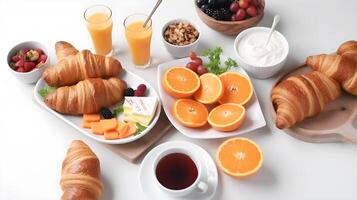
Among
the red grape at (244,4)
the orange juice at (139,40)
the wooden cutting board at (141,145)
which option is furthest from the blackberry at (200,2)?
the wooden cutting board at (141,145)

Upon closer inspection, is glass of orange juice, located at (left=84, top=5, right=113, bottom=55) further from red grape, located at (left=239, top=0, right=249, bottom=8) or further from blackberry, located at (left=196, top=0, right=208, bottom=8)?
red grape, located at (left=239, top=0, right=249, bottom=8)

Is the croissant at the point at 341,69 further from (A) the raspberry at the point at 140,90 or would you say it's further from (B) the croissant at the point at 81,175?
(B) the croissant at the point at 81,175

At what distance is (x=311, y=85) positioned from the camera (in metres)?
1.32

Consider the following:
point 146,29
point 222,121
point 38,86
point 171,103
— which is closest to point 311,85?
point 222,121

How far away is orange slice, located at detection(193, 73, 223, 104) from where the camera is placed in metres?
1.33

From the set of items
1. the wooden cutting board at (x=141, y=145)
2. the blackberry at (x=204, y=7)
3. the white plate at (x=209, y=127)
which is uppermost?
the blackberry at (x=204, y=7)

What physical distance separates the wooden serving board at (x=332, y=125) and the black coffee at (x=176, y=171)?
1.17ft

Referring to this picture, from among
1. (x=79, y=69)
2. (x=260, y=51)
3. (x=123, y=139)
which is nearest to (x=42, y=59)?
(x=79, y=69)

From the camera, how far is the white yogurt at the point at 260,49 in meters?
1.45

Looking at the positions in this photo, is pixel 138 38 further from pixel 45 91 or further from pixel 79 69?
pixel 45 91

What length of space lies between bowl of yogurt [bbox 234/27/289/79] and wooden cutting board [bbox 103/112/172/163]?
14.0 inches

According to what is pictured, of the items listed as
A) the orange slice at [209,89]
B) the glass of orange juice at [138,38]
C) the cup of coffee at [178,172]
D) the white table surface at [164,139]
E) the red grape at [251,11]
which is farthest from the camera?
the red grape at [251,11]

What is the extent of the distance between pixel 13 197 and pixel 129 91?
18.3 inches

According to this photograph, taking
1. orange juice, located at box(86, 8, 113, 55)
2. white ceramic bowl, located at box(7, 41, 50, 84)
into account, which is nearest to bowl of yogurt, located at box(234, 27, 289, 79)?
orange juice, located at box(86, 8, 113, 55)
